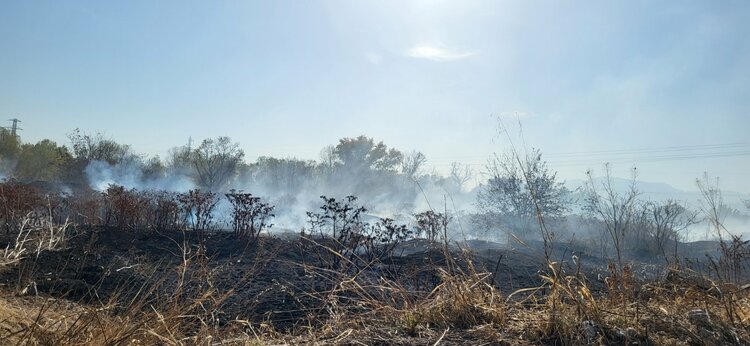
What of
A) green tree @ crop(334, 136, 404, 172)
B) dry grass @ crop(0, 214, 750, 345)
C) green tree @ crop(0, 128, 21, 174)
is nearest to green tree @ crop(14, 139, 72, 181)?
green tree @ crop(0, 128, 21, 174)

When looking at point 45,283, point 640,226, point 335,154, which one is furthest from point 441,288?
point 335,154

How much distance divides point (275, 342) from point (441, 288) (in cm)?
125

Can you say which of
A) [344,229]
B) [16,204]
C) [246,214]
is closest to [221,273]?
[344,229]

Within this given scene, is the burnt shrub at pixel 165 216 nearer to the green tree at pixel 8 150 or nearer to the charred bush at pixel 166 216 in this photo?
the charred bush at pixel 166 216

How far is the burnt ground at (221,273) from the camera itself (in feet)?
14.8

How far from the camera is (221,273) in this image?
6.07 metres

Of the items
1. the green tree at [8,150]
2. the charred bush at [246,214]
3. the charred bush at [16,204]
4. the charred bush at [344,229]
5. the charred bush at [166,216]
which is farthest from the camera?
→ the green tree at [8,150]

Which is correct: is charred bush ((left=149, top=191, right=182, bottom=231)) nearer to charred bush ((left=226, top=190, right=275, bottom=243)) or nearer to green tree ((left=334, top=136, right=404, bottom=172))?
charred bush ((left=226, top=190, right=275, bottom=243))

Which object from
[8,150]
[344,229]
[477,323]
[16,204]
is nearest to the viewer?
[477,323]

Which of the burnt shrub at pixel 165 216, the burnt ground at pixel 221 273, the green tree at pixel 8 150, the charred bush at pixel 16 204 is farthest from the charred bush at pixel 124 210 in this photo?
the green tree at pixel 8 150

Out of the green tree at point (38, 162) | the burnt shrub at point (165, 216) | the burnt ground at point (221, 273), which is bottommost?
the burnt ground at point (221, 273)

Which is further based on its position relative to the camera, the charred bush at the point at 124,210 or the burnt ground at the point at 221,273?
the charred bush at the point at 124,210

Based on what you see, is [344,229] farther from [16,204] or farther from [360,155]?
[360,155]

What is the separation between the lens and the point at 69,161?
30.2m
